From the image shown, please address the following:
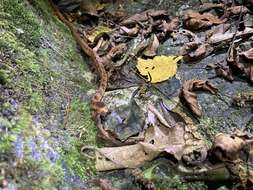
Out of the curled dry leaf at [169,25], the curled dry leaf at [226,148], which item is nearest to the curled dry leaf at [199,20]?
the curled dry leaf at [169,25]

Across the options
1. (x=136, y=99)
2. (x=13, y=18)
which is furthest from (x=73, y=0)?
(x=136, y=99)

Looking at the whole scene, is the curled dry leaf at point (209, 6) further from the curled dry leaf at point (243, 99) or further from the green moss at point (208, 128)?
the green moss at point (208, 128)

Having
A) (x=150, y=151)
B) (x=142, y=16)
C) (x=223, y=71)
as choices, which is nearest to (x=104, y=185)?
(x=150, y=151)

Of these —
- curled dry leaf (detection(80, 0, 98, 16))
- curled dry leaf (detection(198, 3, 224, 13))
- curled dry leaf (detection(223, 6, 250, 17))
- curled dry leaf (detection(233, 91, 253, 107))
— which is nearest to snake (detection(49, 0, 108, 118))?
curled dry leaf (detection(80, 0, 98, 16))

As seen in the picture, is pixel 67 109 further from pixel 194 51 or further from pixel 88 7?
pixel 88 7

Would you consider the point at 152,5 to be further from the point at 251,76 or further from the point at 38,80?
the point at 38,80
